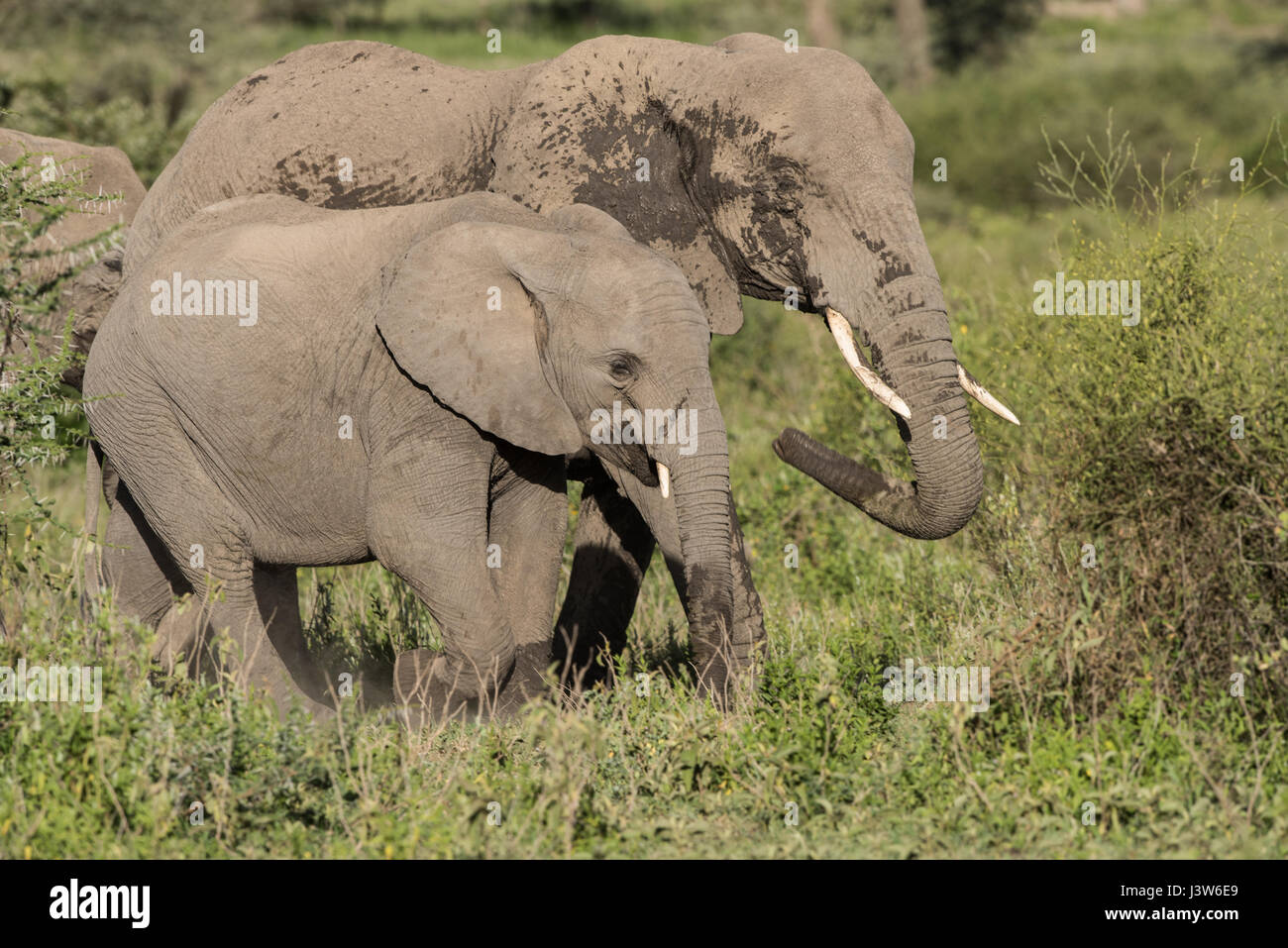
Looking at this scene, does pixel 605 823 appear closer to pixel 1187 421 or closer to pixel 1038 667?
pixel 1038 667

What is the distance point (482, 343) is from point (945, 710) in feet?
7.15

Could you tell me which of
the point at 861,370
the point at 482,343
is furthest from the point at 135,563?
the point at 861,370

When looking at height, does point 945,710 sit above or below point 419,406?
below

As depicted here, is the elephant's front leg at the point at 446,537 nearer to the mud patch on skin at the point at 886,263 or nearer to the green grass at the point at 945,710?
the green grass at the point at 945,710

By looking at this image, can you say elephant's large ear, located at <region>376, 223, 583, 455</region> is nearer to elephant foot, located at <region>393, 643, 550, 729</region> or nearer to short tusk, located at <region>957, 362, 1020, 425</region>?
elephant foot, located at <region>393, 643, 550, 729</region>

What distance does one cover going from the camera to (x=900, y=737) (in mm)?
6355

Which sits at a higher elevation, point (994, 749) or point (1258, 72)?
point (1258, 72)

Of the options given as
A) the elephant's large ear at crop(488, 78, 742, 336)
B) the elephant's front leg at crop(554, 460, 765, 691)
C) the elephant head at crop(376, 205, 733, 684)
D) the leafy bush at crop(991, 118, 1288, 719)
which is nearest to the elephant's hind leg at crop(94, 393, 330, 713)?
the elephant head at crop(376, 205, 733, 684)

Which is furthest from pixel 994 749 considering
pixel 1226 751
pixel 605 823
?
pixel 605 823

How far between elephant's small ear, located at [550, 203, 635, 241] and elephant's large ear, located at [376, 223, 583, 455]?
0.22 meters

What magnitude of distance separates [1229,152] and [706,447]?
24.3 m

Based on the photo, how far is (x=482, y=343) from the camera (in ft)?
20.6

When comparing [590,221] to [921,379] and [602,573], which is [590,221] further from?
[602,573]

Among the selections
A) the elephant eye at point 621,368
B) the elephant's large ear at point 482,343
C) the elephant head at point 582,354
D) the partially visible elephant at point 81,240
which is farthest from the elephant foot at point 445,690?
the partially visible elephant at point 81,240
